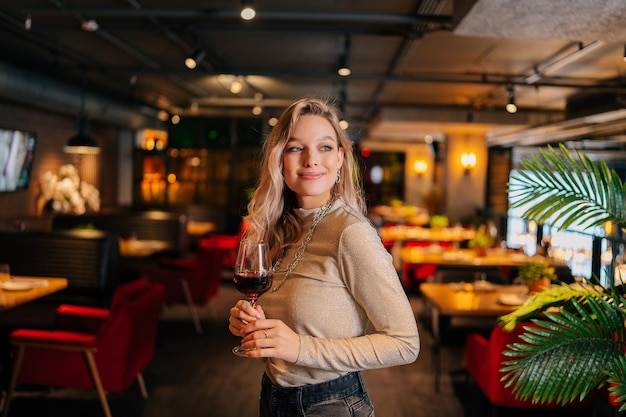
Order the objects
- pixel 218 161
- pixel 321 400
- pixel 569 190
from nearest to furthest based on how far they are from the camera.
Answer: pixel 321 400 < pixel 569 190 < pixel 218 161

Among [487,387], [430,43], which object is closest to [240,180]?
[430,43]

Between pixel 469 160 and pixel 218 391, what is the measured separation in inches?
440

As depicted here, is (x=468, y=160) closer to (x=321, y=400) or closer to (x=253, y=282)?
(x=321, y=400)

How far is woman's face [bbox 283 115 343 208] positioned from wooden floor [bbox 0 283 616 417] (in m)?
3.37

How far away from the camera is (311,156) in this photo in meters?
1.68

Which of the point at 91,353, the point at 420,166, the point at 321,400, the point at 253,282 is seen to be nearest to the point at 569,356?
the point at 321,400

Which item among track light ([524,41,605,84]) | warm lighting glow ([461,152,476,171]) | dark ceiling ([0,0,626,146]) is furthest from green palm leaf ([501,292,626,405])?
warm lighting glow ([461,152,476,171])

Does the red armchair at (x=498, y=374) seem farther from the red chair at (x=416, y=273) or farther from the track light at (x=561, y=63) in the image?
Result: the track light at (x=561, y=63)

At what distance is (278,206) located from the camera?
1875 mm

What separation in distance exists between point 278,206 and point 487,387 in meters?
2.83

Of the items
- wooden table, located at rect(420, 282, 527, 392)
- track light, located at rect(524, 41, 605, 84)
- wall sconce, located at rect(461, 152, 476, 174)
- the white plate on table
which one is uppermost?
track light, located at rect(524, 41, 605, 84)

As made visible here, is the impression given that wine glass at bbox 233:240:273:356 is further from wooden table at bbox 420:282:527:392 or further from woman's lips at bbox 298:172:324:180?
wooden table at bbox 420:282:527:392

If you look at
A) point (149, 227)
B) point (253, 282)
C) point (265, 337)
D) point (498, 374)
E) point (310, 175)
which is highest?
point (310, 175)

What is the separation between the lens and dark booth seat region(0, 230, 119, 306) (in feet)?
20.0
